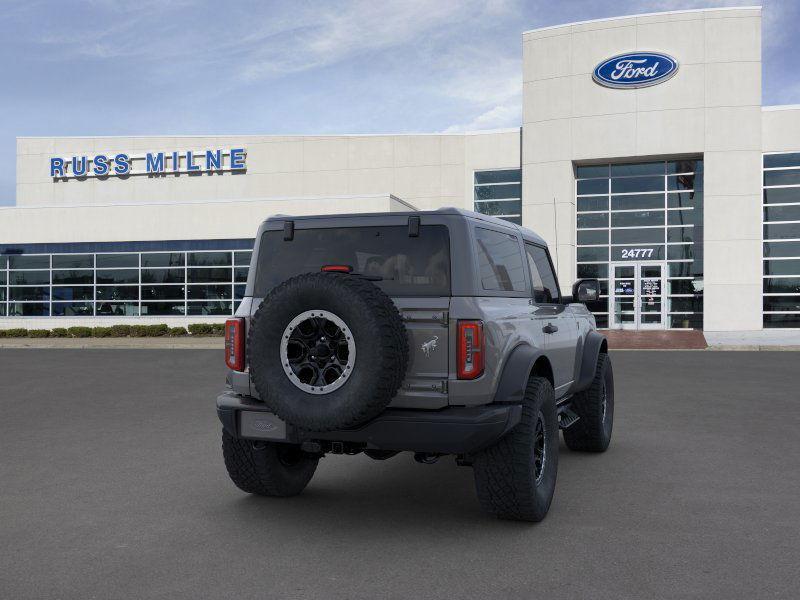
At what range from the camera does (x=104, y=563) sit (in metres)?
4.53

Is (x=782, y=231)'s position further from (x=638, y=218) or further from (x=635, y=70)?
(x=635, y=70)

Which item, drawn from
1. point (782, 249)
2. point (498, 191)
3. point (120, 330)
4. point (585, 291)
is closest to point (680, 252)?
point (782, 249)

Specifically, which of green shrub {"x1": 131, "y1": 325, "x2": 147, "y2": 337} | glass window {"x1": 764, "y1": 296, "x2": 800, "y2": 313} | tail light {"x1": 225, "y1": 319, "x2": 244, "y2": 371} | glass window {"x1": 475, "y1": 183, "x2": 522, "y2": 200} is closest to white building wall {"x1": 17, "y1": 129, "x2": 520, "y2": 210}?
glass window {"x1": 475, "y1": 183, "x2": 522, "y2": 200}

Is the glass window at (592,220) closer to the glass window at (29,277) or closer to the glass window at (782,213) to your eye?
the glass window at (782,213)

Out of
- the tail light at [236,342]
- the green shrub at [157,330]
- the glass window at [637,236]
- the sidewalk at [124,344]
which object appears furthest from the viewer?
the glass window at [637,236]

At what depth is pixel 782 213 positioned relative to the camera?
29625 millimetres

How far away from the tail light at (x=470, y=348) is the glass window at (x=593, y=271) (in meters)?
27.6

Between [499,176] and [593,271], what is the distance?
602 cm

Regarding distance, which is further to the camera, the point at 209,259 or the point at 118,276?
the point at 118,276

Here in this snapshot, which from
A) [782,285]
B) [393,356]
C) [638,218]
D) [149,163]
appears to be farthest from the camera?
[149,163]

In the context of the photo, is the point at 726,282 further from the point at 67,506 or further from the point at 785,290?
the point at 67,506

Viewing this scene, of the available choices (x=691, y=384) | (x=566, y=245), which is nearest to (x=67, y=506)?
(x=691, y=384)

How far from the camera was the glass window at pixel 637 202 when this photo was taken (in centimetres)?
3103

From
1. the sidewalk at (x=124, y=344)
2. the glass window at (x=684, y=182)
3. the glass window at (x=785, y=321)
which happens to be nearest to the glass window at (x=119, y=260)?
the sidewalk at (x=124, y=344)
